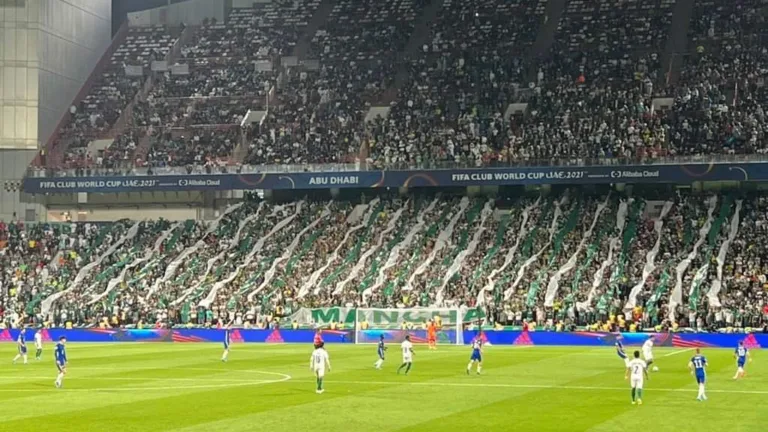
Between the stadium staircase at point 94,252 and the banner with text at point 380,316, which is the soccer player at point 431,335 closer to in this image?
the banner with text at point 380,316

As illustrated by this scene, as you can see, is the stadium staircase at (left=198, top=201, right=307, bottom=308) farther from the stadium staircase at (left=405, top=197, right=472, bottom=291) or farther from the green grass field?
the green grass field

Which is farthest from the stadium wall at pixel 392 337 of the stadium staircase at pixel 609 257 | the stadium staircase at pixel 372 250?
the stadium staircase at pixel 372 250

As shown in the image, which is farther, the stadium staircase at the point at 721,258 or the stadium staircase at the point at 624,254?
the stadium staircase at the point at 624,254

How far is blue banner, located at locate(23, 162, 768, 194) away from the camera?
80.4 m

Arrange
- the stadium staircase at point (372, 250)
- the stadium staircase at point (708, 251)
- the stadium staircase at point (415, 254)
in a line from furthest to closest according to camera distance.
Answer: the stadium staircase at point (372, 250) < the stadium staircase at point (415, 254) < the stadium staircase at point (708, 251)

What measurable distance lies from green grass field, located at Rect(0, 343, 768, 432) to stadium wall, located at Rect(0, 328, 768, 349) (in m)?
6.55

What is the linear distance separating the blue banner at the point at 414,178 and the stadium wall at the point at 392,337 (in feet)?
52.1

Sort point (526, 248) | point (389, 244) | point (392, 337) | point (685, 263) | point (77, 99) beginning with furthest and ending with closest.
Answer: point (77, 99) → point (389, 244) → point (526, 248) → point (685, 263) → point (392, 337)

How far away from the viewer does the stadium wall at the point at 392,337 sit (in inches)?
2621

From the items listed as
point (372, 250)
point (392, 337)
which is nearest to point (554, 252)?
point (372, 250)

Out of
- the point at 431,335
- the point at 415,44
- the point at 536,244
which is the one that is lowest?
the point at 431,335

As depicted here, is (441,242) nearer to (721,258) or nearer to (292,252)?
(292,252)

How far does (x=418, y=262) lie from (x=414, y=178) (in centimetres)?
777

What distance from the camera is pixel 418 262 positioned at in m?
80.3
